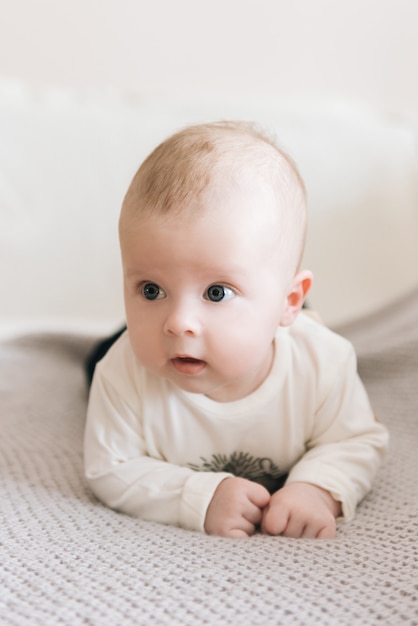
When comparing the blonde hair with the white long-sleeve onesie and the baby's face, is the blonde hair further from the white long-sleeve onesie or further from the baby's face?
the white long-sleeve onesie

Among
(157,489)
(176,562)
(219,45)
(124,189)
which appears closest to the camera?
(176,562)

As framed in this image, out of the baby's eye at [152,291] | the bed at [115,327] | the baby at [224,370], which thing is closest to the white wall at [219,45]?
the bed at [115,327]

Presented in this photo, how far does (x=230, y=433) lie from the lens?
0.91 meters

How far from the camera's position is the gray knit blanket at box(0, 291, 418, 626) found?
2.16 feet

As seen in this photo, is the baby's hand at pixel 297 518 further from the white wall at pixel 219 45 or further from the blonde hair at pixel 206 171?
the white wall at pixel 219 45

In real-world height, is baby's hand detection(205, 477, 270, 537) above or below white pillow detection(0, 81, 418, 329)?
below

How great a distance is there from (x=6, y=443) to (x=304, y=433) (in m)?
0.39

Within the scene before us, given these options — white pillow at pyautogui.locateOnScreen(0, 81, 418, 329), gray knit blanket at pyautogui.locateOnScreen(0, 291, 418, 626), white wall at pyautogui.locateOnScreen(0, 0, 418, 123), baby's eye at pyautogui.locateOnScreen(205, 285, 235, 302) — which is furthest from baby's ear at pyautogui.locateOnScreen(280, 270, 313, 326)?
white wall at pyautogui.locateOnScreen(0, 0, 418, 123)

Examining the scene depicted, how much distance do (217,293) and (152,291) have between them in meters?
0.06

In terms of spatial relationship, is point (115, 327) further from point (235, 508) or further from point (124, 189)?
point (235, 508)

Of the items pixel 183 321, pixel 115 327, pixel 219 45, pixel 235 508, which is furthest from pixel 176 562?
pixel 219 45

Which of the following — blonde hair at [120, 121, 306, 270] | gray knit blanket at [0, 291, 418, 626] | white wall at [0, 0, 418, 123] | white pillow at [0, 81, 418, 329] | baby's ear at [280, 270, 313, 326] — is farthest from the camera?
white wall at [0, 0, 418, 123]

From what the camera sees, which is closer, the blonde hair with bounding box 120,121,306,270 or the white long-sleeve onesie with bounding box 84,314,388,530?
the blonde hair with bounding box 120,121,306,270

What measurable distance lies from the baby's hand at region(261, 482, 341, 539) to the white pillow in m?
0.78
